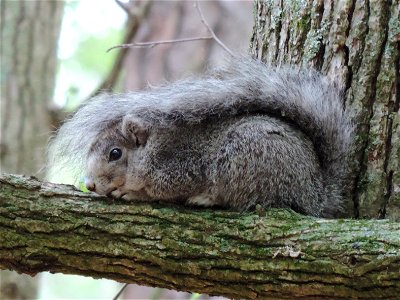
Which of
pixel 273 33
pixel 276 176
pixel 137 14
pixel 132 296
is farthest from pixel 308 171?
pixel 132 296

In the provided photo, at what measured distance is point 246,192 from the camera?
81.7 inches

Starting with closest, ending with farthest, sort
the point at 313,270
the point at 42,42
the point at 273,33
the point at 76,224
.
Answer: the point at 313,270
the point at 76,224
the point at 273,33
the point at 42,42

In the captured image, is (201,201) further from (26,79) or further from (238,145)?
(26,79)

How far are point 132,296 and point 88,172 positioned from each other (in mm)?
2718

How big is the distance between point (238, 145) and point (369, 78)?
0.51 meters

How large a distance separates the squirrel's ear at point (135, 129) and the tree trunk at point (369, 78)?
0.65 m

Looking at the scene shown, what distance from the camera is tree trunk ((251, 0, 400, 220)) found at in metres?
2.17

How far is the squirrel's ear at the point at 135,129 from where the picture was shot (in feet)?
7.22

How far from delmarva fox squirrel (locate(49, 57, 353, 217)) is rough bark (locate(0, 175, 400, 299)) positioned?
121mm

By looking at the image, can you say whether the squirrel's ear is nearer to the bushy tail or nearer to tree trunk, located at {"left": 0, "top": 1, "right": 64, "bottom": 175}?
the bushy tail

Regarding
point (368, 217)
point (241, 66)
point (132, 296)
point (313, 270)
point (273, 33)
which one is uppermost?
point (273, 33)

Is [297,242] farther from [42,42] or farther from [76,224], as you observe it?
[42,42]

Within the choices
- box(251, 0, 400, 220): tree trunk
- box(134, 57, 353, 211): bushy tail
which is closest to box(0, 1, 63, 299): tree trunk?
box(134, 57, 353, 211): bushy tail

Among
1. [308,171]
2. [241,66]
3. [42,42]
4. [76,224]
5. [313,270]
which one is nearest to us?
[313,270]
